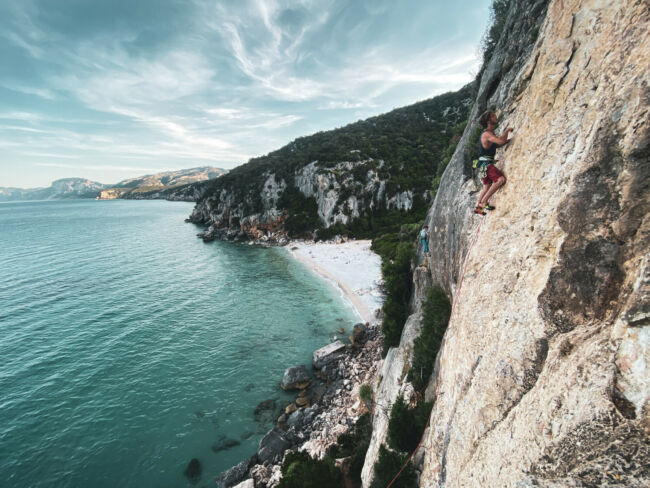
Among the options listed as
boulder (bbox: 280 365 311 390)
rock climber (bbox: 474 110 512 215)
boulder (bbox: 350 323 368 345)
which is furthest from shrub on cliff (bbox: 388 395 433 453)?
boulder (bbox: 350 323 368 345)

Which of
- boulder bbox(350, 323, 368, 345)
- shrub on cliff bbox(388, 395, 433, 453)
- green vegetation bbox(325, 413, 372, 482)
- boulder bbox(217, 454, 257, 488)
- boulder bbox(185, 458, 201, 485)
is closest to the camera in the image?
shrub on cliff bbox(388, 395, 433, 453)

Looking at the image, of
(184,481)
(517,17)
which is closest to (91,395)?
(184,481)

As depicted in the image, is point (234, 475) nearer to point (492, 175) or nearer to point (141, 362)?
point (141, 362)

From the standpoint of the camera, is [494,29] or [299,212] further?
[299,212]

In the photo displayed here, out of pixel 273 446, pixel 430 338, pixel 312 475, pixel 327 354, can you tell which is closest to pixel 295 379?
pixel 327 354

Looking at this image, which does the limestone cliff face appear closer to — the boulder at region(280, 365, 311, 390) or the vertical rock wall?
the vertical rock wall

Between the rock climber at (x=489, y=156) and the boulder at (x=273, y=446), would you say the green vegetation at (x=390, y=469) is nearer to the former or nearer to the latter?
the boulder at (x=273, y=446)
